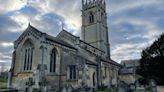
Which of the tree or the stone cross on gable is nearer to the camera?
the tree

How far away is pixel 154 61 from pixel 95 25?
28826 mm

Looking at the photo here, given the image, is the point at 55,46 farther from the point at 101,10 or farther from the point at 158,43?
the point at 101,10

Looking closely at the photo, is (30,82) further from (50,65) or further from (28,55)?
(28,55)

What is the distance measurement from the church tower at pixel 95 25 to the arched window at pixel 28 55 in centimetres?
2475

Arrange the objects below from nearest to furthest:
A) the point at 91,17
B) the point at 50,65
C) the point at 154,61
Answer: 1. the point at 154,61
2. the point at 50,65
3. the point at 91,17

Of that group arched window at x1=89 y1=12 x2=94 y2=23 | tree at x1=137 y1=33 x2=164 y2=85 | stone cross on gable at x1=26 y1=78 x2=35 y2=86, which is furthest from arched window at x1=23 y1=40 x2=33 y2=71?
arched window at x1=89 y1=12 x2=94 y2=23

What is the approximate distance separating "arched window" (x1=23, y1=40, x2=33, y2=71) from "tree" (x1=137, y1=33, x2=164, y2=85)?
20013mm

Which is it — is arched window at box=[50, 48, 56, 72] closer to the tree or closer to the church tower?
the tree

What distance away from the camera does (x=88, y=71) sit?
109ft

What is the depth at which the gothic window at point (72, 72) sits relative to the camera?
31781 millimetres

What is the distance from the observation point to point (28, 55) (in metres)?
32.0

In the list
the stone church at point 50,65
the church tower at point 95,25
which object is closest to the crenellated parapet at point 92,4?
the church tower at point 95,25

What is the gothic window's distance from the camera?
3178 centimetres

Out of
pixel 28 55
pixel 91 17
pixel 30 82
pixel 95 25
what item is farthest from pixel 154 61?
pixel 91 17
